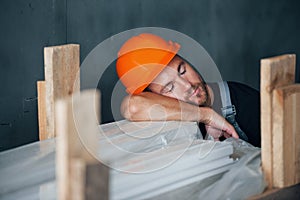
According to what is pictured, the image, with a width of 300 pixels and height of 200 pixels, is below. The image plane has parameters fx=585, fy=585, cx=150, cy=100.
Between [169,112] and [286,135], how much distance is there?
77 centimetres

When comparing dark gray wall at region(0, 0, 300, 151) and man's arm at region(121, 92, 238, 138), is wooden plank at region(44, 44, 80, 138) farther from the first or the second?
dark gray wall at region(0, 0, 300, 151)

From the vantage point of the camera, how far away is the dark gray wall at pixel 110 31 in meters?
3.21

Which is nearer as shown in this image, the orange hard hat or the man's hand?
the man's hand

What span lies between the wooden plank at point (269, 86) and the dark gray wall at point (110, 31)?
1.72m

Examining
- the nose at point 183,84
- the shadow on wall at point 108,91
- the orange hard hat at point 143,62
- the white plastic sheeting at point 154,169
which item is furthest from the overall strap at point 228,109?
the shadow on wall at point 108,91

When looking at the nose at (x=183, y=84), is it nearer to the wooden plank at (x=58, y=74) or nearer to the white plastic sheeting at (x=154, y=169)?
the white plastic sheeting at (x=154, y=169)

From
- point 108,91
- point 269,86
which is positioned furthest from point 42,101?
point 108,91

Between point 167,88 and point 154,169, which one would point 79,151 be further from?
point 167,88

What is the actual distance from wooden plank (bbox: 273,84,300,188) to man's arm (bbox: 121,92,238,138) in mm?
654

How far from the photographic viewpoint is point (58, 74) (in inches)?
81.2

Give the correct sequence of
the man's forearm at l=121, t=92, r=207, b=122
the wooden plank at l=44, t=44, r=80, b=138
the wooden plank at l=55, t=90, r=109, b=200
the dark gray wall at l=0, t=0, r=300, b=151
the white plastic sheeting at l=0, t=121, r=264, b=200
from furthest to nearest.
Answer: the dark gray wall at l=0, t=0, r=300, b=151 < the man's forearm at l=121, t=92, r=207, b=122 < the wooden plank at l=44, t=44, r=80, b=138 < the white plastic sheeting at l=0, t=121, r=264, b=200 < the wooden plank at l=55, t=90, r=109, b=200

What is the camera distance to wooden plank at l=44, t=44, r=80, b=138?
6.63ft

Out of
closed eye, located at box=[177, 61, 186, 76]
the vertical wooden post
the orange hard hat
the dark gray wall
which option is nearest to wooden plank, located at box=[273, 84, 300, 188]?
the vertical wooden post

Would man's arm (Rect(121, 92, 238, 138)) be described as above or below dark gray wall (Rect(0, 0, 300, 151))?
below
